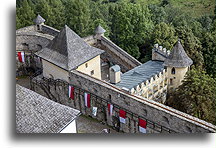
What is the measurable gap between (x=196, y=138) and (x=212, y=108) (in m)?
10.7

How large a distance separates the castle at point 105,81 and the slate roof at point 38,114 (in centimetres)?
649

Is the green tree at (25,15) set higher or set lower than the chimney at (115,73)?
higher

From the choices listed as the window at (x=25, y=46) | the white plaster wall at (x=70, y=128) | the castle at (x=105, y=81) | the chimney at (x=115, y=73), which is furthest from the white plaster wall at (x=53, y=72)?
the white plaster wall at (x=70, y=128)

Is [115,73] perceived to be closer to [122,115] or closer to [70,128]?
[122,115]

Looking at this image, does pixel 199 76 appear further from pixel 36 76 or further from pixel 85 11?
pixel 85 11

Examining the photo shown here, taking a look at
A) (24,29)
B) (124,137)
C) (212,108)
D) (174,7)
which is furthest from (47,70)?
(174,7)

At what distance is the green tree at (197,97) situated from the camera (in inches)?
1035

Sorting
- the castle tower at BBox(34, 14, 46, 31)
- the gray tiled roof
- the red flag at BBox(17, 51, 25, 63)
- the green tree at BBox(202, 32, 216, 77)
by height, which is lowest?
the green tree at BBox(202, 32, 216, 77)

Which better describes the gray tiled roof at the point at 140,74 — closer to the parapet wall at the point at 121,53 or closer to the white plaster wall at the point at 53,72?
the parapet wall at the point at 121,53

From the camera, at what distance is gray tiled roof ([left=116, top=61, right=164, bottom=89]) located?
29.4 metres

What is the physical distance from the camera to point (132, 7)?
40938mm

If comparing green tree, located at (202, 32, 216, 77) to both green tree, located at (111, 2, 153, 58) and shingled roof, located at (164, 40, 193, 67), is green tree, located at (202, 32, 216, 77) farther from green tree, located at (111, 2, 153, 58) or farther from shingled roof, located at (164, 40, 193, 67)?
shingled roof, located at (164, 40, 193, 67)

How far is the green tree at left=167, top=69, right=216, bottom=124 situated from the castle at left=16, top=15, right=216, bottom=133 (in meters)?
1.99

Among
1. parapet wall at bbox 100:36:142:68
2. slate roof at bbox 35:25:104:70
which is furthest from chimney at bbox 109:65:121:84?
parapet wall at bbox 100:36:142:68
